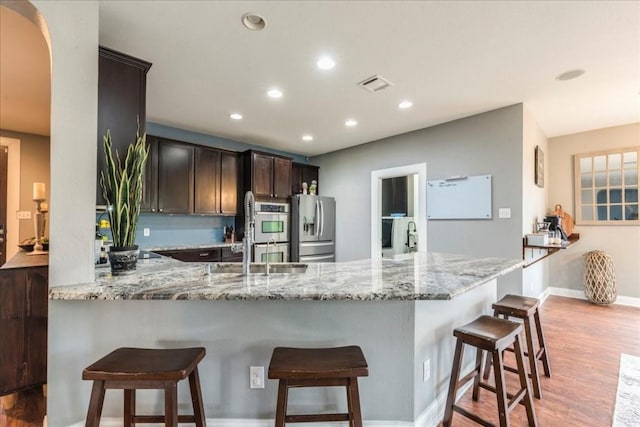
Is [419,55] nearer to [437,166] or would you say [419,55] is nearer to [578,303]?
[437,166]

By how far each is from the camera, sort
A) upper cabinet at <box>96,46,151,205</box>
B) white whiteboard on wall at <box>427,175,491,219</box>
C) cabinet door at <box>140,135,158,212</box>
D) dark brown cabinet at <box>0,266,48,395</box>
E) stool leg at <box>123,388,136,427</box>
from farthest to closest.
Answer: cabinet door at <box>140,135,158,212</box>
white whiteboard on wall at <box>427,175,491,219</box>
dark brown cabinet at <box>0,266,48,395</box>
upper cabinet at <box>96,46,151,205</box>
stool leg at <box>123,388,136,427</box>

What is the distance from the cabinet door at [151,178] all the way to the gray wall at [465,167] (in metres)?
3.03

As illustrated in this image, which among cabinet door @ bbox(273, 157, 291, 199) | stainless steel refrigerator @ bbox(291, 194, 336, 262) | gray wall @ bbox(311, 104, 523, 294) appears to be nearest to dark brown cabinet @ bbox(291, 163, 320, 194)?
cabinet door @ bbox(273, 157, 291, 199)

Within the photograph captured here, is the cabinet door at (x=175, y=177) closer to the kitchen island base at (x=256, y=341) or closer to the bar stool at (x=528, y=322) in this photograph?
the kitchen island base at (x=256, y=341)

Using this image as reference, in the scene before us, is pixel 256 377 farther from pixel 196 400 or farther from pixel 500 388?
pixel 500 388

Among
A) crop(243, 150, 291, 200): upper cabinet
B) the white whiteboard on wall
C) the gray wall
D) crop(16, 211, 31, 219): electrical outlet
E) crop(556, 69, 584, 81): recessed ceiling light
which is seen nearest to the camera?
crop(556, 69, 584, 81): recessed ceiling light

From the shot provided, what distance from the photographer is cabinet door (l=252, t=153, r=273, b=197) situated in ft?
14.9

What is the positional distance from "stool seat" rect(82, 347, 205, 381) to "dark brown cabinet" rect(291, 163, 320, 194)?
160 inches

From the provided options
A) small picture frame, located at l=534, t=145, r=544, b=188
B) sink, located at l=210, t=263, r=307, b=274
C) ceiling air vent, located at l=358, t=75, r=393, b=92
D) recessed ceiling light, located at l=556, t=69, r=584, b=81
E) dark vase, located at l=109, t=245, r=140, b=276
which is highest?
recessed ceiling light, located at l=556, t=69, r=584, b=81

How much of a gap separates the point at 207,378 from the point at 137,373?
0.51 m

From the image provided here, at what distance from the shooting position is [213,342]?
5.24 ft

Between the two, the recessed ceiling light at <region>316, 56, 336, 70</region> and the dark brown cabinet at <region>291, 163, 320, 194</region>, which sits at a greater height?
the recessed ceiling light at <region>316, 56, 336, 70</region>

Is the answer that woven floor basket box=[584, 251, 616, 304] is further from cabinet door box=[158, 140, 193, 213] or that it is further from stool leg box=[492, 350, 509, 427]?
cabinet door box=[158, 140, 193, 213]

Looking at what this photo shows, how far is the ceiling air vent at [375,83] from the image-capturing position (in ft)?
8.86
